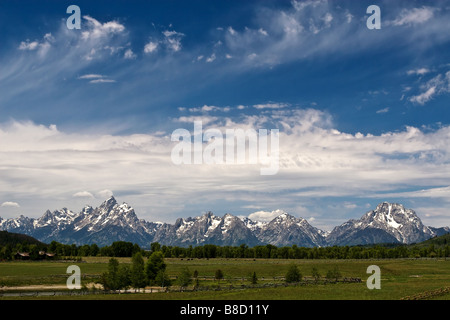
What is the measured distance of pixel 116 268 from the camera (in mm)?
89375

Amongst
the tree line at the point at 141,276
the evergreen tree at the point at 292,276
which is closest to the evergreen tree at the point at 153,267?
the tree line at the point at 141,276

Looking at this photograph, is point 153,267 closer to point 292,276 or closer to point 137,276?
point 137,276

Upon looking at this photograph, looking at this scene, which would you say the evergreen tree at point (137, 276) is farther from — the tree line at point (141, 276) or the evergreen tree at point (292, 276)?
the evergreen tree at point (292, 276)

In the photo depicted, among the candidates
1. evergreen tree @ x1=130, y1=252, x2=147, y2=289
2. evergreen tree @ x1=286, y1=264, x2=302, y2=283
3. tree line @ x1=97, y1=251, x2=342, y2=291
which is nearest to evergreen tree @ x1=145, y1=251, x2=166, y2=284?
tree line @ x1=97, y1=251, x2=342, y2=291

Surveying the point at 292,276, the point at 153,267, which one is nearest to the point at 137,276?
the point at 153,267

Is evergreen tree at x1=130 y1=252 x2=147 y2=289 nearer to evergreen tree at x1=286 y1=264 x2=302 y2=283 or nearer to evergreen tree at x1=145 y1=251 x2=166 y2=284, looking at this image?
evergreen tree at x1=145 y1=251 x2=166 y2=284

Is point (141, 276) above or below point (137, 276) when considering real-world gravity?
below

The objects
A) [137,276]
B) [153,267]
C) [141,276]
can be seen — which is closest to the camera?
[137,276]
